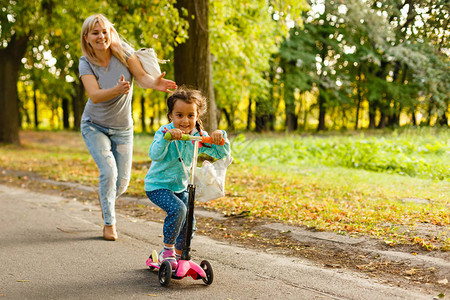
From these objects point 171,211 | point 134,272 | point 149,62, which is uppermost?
point 149,62

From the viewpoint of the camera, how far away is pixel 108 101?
200 inches

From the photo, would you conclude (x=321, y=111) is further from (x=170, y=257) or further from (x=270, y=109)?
(x=170, y=257)

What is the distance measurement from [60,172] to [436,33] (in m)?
8.68

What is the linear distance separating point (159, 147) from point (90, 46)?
1.83 meters

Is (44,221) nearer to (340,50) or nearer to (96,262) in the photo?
(96,262)

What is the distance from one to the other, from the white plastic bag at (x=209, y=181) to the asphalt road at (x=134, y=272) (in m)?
0.72

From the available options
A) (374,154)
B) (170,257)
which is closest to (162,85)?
(170,257)

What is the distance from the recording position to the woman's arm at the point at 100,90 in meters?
4.49

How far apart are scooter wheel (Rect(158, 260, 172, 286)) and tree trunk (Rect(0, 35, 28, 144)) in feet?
58.2

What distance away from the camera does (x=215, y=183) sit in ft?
12.6

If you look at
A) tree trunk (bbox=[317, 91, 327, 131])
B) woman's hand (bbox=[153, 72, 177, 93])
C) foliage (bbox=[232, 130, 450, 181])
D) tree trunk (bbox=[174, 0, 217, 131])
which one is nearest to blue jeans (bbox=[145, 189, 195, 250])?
woman's hand (bbox=[153, 72, 177, 93])

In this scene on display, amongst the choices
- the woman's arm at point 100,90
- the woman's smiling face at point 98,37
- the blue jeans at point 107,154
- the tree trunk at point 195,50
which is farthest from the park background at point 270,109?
the woman's smiling face at point 98,37

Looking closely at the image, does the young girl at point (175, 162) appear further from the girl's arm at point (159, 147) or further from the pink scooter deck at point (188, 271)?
the pink scooter deck at point (188, 271)

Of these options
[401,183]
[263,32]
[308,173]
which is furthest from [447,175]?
[263,32]
